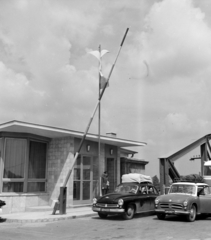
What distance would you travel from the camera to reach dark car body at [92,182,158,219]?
13477 millimetres

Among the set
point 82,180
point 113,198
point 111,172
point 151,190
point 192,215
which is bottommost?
point 192,215

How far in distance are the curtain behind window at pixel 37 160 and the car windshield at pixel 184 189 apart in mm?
7019

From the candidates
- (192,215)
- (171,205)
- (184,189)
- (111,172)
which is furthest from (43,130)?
(192,215)

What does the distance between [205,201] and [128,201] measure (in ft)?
10.7

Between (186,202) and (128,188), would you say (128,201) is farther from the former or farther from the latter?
(186,202)

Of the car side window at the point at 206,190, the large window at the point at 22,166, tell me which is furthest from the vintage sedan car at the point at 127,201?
the large window at the point at 22,166

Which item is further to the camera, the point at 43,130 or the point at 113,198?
the point at 43,130

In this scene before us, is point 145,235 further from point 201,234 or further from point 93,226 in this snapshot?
point 93,226

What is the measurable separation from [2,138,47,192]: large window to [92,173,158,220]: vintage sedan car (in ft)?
13.6

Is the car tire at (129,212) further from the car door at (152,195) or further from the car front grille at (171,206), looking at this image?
the car door at (152,195)

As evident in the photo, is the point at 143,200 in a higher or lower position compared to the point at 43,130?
lower

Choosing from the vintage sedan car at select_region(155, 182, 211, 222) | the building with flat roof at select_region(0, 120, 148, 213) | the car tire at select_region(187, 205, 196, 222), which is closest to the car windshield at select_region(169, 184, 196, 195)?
the vintage sedan car at select_region(155, 182, 211, 222)

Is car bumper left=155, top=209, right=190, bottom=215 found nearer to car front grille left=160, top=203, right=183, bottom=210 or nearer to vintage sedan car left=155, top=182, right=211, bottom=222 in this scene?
vintage sedan car left=155, top=182, right=211, bottom=222

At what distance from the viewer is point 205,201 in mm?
13938
